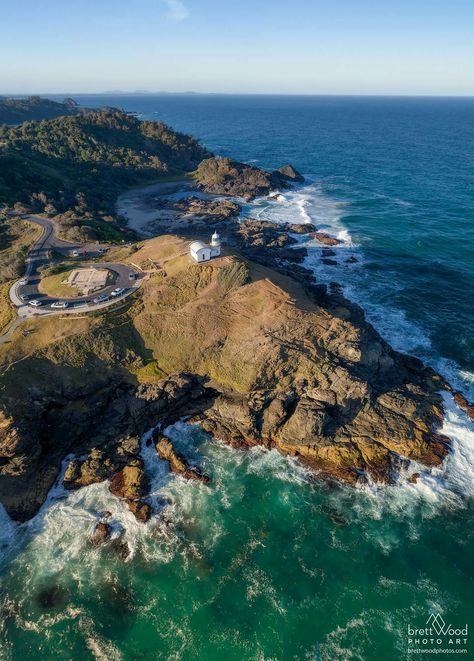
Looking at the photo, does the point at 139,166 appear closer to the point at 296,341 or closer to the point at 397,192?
the point at 397,192

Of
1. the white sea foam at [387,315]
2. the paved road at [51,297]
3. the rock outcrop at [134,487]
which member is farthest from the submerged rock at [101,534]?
the white sea foam at [387,315]

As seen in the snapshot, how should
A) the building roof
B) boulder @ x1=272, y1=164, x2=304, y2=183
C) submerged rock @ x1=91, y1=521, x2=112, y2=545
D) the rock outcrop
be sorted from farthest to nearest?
boulder @ x1=272, y1=164, x2=304, y2=183, the building roof, the rock outcrop, submerged rock @ x1=91, y1=521, x2=112, y2=545

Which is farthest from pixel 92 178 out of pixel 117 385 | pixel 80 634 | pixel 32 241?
pixel 80 634

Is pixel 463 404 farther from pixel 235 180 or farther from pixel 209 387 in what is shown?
pixel 235 180

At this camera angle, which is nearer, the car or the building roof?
the car

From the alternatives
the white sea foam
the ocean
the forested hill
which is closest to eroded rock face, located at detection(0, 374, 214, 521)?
the ocean

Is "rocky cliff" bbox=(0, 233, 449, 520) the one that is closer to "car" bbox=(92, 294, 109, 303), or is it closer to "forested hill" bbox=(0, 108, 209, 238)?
"car" bbox=(92, 294, 109, 303)

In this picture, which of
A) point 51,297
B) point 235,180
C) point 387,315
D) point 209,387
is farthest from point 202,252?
point 235,180

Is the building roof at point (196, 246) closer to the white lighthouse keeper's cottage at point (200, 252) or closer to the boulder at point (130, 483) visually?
the white lighthouse keeper's cottage at point (200, 252)
